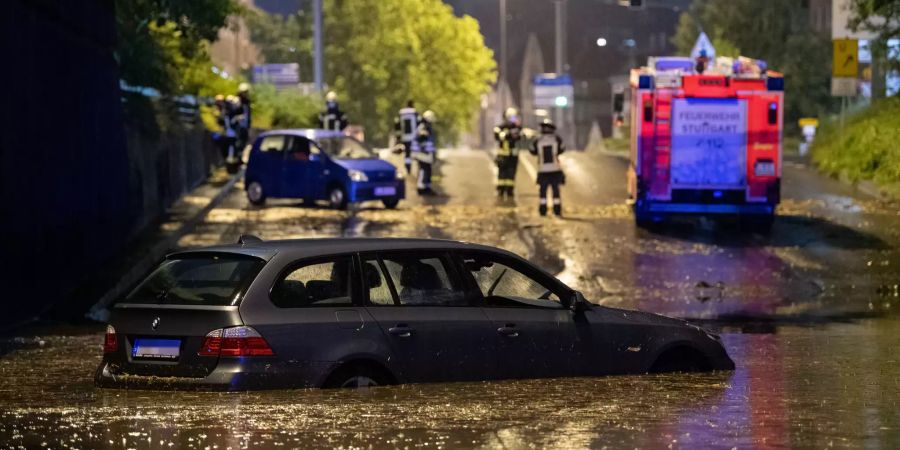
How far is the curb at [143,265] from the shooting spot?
58.0 ft

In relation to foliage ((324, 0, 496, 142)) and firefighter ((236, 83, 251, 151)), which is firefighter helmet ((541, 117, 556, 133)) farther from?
foliage ((324, 0, 496, 142))

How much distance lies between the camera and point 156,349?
991 centimetres

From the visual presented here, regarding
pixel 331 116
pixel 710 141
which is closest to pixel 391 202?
pixel 710 141

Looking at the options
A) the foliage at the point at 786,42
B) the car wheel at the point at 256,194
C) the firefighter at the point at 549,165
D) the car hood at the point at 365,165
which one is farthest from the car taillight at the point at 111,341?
the foliage at the point at 786,42

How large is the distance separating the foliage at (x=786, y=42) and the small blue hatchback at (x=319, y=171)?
3802 centimetres

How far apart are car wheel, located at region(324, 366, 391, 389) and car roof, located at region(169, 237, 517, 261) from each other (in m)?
0.72

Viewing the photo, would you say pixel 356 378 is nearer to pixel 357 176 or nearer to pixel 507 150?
pixel 357 176

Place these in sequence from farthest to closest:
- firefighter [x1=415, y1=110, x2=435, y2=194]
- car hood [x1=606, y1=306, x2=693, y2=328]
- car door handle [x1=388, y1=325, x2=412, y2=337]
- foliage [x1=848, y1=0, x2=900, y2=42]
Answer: firefighter [x1=415, y1=110, x2=435, y2=194]
foliage [x1=848, y1=0, x2=900, y2=42]
car hood [x1=606, y1=306, x2=693, y2=328]
car door handle [x1=388, y1=325, x2=412, y2=337]

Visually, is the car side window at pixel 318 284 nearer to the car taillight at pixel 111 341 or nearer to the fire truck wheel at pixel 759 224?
the car taillight at pixel 111 341

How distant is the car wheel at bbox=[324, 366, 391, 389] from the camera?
993 centimetres

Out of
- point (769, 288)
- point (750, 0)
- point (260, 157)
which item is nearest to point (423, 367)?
point (769, 288)

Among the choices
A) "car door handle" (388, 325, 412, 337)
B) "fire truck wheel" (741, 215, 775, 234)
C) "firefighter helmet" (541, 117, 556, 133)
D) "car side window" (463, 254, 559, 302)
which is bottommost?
"fire truck wheel" (741, 215, 775, 234)

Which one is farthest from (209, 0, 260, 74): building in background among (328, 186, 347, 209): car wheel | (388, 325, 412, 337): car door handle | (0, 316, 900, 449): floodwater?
(388, 325, 412, 337): car door handle

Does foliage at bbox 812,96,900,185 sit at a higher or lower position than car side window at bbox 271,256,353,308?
lower
